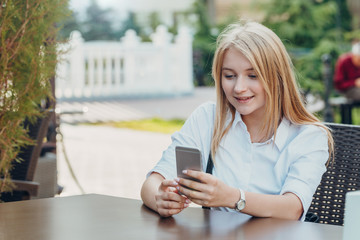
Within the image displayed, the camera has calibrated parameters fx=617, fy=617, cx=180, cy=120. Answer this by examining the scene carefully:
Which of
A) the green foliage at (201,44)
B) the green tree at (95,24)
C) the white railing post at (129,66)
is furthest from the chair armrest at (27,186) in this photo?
the green tree at (95,24)

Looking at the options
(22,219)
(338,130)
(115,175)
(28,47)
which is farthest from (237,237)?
(115,175)

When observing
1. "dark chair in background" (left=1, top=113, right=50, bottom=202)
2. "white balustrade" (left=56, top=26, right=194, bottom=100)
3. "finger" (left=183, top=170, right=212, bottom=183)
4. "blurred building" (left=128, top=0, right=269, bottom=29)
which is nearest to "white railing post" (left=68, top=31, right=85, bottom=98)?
"white balustrade" (left=56, top=26, right=194, bottom=100)

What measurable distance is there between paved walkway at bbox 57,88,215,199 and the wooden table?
2.77 meters

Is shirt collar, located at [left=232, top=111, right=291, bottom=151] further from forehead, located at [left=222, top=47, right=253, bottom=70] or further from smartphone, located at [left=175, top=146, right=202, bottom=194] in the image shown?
smartphone, located at [left=175, top=146, right=202, bottom=194]

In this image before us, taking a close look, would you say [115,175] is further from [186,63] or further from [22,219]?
[186,63]

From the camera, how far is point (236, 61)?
2018 mm

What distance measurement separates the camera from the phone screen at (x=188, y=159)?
1596 millimetres

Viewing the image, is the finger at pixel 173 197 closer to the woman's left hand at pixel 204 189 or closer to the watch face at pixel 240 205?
the woman's left hand at pixel 204 189

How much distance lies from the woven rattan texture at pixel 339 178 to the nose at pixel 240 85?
431 millimetres

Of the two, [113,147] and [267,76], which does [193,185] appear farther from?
[113,147]

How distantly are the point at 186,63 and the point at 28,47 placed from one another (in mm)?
11852

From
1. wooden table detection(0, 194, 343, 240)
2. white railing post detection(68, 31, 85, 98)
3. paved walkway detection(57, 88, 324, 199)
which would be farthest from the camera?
white railing post detection(68, 31, 85, 98)

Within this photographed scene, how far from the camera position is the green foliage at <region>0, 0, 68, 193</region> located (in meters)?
2.52

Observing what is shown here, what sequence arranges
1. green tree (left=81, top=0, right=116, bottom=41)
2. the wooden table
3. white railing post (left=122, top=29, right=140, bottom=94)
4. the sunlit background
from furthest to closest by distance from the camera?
green tree (left=81, top=0, right=116, bottom=41) < white railing post (left=122, top=29, right=140, bottom=94) < the sunlit background < the wooden table
